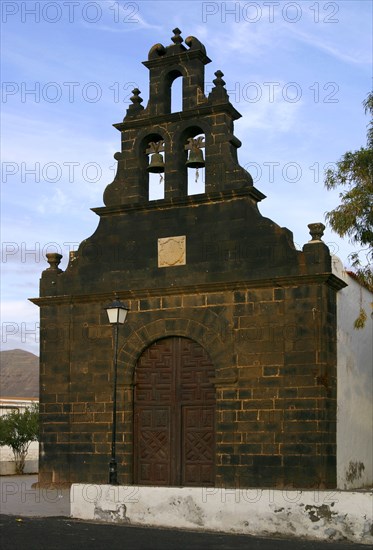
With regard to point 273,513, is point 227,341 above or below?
above

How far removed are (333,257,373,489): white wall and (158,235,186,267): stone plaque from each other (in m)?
3.20

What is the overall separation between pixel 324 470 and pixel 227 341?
10.4 feet

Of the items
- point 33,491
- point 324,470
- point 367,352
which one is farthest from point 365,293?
point 33,491

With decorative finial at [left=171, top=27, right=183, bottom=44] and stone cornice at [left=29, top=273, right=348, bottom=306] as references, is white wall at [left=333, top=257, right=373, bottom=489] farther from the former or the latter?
decorative finial at [left=171, top=27, right=183, bottom=44]

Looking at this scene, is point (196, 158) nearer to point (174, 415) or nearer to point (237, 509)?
point (174, 415)

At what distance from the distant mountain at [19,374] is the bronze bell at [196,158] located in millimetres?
91018

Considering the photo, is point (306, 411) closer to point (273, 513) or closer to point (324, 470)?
point (324, 470)

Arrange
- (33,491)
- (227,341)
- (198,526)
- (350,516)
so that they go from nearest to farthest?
(350,516)
(198,526)
(227,341)
(33,491)

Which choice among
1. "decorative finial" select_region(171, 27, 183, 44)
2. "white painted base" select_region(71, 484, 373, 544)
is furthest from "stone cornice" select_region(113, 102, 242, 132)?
"white painted base" select_region(71, 484, 373, 544)

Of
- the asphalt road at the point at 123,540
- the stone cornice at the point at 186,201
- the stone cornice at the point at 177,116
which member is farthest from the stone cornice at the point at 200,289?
the asphalt road at the point at 123,540

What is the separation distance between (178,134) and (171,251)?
8.47ft

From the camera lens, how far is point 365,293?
20188 mm

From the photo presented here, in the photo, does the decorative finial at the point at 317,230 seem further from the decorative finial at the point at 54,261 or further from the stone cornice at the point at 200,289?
the decorative finial at the point at 54,261

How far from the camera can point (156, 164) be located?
19.0 metres
